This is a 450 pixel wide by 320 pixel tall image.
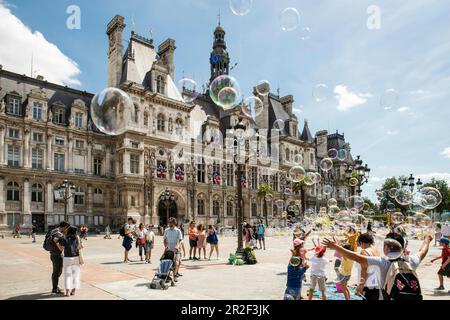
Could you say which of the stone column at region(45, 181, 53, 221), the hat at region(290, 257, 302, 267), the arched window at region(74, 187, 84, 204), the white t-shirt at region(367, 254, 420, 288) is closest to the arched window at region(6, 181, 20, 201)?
the stone column at region(45, 181, 53, 221)

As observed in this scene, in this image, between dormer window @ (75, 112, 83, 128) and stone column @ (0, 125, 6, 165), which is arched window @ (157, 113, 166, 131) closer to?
dormer window @ (75, 112, 83, 128)

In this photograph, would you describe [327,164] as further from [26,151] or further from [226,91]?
[26,151]

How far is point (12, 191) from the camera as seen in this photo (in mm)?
34812

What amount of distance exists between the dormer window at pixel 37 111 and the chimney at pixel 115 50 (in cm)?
869

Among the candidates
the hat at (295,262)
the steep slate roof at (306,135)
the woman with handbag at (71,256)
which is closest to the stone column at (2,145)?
the woman with handbag at (71,256)

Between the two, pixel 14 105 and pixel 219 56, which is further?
pixel 219 56

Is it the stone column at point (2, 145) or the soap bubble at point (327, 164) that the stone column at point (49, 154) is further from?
the soap bubble at point (327, 164)

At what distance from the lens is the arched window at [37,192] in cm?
3600

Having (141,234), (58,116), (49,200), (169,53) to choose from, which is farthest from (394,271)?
(169,53)

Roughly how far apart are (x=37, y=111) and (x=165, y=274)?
112 ft

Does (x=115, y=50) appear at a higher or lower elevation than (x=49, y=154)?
higher
